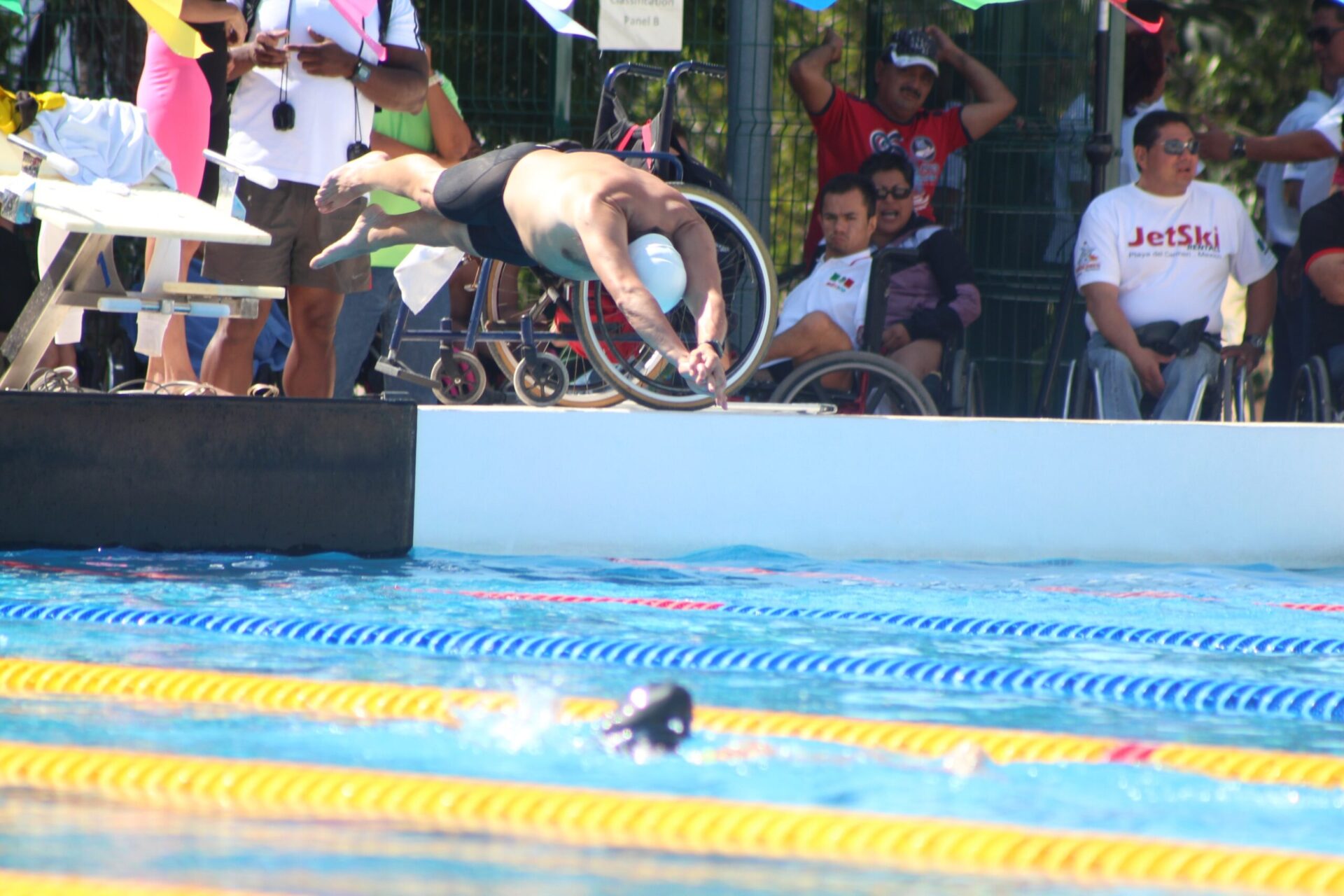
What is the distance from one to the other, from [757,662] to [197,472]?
241cm

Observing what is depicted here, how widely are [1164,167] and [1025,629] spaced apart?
3.14 metres

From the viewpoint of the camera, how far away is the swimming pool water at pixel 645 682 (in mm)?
2555

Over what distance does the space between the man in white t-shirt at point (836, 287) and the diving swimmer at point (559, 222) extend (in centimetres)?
91

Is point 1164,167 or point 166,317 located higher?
point 1164,167

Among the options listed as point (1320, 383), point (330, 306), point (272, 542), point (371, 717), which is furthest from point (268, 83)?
point (1320, 383)

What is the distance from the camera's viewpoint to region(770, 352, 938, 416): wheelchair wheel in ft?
21.5

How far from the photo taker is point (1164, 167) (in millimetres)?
7145

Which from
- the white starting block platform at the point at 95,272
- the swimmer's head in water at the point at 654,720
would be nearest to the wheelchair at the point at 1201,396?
the white starting block platform at the point at 95,272

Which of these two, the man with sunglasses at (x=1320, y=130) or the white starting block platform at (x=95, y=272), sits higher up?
the man with sunglasses at (x=1320, y=130)

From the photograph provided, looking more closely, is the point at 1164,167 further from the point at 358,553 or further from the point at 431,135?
the point at 358,553

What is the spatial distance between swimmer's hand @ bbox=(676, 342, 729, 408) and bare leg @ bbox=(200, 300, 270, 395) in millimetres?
2054

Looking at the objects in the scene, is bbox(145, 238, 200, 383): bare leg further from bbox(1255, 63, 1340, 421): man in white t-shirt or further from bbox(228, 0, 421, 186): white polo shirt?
bbox(1255, 63, 1340, 421): man in white t-shirt

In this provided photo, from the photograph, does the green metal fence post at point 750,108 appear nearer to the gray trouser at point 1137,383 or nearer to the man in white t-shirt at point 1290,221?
the gray trouser at point 1137,383

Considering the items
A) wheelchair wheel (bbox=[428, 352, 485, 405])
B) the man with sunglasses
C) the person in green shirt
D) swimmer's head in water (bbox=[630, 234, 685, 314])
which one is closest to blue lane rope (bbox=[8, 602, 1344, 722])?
swimmer's head in water (bbox=[630, 234, 685, 314])
